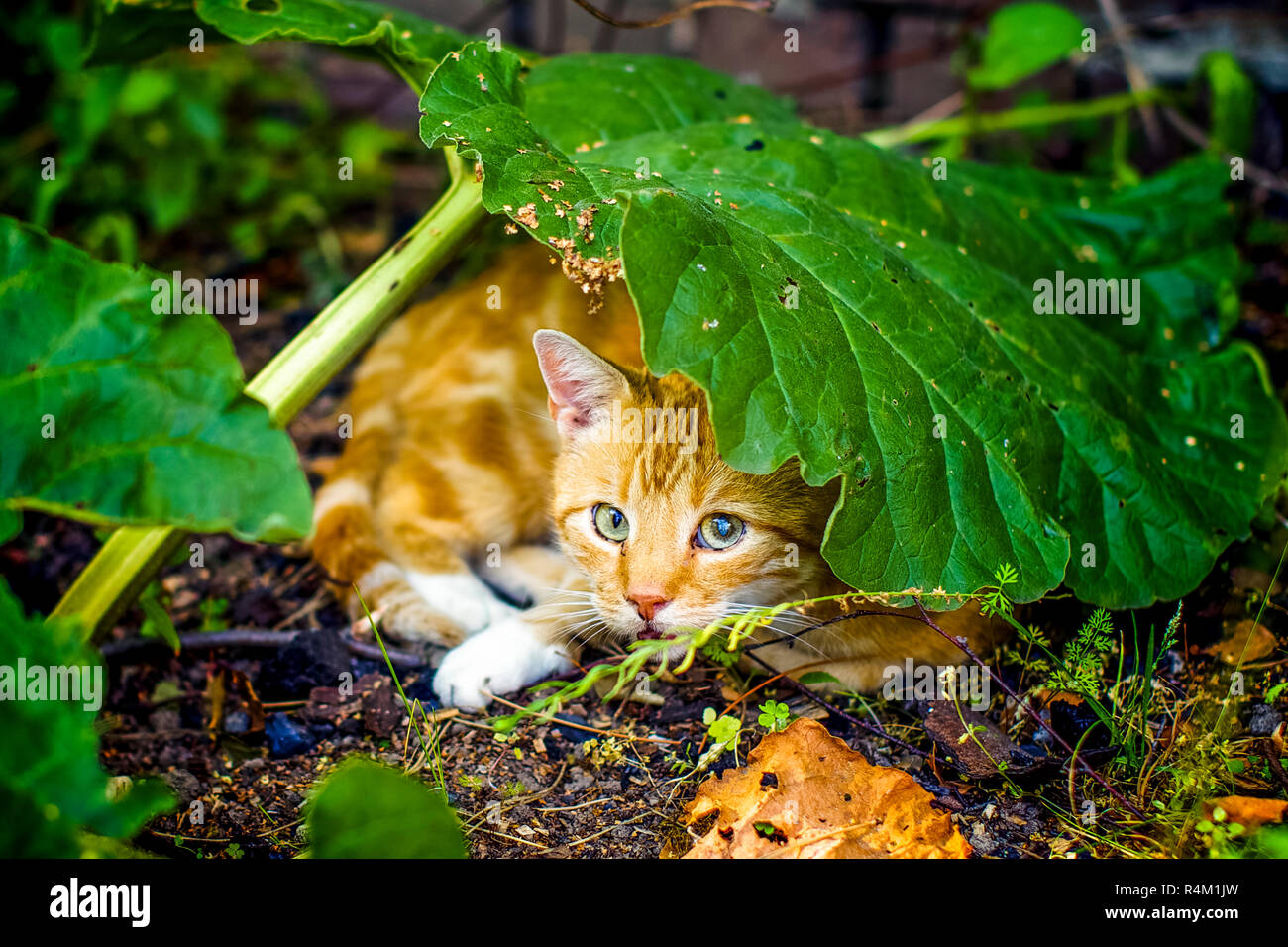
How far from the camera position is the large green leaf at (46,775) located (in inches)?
46.4

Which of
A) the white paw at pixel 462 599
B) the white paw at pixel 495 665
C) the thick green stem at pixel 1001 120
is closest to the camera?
the white paw at pixel 495 665

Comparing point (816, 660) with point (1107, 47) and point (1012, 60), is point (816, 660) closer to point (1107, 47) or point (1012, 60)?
point (1012, 60)

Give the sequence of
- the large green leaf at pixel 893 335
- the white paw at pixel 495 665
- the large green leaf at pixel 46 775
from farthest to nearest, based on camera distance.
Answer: the white paw at pixel 495 665 → the large green leaf at pixel 893 335 → the large green leaf at pixel 46 775

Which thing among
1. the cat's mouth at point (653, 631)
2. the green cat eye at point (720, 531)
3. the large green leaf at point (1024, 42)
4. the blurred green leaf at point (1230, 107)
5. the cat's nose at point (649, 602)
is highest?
the large green leaf at point (1024, 42)

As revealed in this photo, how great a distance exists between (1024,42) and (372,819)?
3.36 meters

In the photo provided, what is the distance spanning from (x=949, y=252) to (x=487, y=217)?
1.12m

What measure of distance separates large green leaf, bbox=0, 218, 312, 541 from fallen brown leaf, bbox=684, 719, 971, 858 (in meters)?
0.97

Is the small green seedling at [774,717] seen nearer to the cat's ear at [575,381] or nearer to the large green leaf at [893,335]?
the large green leaf at [893,335]

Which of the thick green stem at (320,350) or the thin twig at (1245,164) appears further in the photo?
the thin twig at (1245,164)

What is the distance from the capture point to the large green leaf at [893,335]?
1.60 metres

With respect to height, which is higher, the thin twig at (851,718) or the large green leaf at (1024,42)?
the large green leaf at (1024,42)

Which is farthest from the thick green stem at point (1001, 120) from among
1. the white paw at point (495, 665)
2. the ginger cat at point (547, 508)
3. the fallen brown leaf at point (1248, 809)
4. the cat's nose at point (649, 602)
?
the fallen brown leaf at point (1248, 809)
